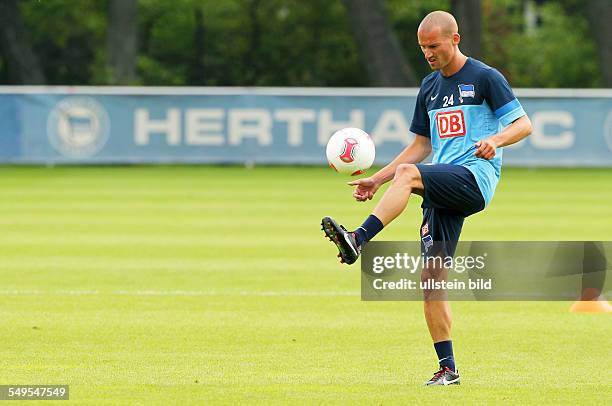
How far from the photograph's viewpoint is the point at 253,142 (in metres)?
30.4

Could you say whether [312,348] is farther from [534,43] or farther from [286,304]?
[534,43]

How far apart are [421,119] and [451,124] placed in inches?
15.5

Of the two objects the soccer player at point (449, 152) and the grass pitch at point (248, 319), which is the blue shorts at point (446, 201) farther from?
the grass pitch at point (248, 319)

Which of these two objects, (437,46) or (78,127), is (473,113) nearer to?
(437,46)

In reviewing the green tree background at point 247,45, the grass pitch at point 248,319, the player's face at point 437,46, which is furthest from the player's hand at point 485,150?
the green tree background at point 247,45

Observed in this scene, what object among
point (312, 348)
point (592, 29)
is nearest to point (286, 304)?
point (312, 348)

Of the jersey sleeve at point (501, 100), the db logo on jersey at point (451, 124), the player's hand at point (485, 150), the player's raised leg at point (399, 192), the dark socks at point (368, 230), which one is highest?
the jersey sleeve at point (501, 100)

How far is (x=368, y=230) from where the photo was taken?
7.72 m

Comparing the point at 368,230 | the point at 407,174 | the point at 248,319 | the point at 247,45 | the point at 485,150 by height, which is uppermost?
the point at 247,45

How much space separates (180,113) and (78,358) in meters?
21.3

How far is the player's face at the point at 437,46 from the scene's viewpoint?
802 centimetres

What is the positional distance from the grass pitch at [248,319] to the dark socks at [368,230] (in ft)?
3.08

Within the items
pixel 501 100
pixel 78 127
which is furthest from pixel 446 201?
pixel 78 127

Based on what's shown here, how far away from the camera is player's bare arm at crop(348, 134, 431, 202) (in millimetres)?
8258
